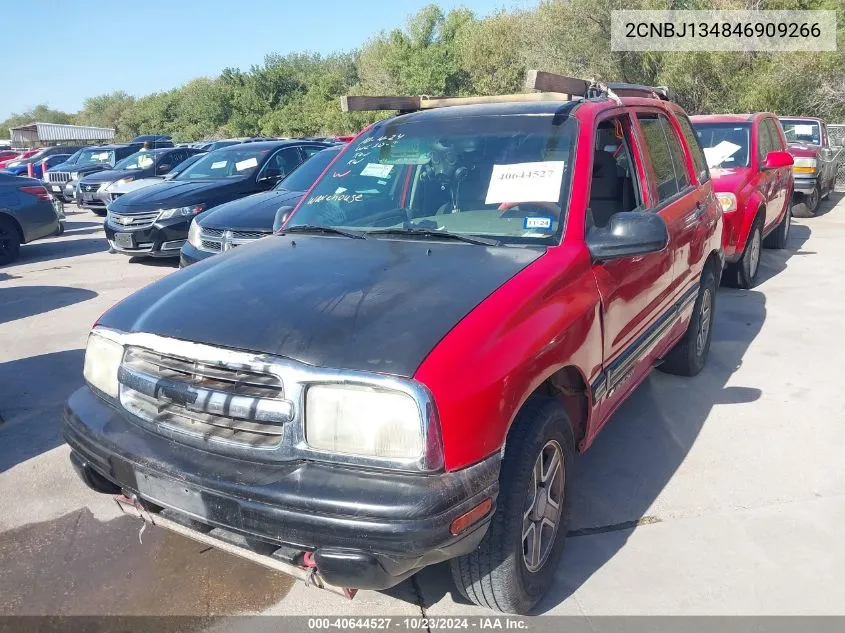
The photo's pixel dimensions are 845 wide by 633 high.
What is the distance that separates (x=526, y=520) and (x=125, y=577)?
5.74ft

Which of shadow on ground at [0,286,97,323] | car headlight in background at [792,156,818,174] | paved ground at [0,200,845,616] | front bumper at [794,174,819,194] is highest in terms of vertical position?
car headlight in background at [792,156,818,174]

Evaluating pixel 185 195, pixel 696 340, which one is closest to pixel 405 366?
pixel 696 340

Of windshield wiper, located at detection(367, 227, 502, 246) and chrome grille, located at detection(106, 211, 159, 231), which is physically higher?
windshield wiper, located at detection(367, 227, 502, 246)

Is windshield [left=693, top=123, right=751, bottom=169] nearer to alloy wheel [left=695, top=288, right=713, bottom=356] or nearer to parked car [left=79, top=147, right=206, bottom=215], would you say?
alloy wheel [left=695, top=288, right=713, bottom=356]

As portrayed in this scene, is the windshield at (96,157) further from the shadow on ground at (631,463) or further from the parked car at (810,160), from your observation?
the shadow on ground at (631,463)

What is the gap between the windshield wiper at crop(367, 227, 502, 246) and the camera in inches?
123

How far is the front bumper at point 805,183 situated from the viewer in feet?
40.2

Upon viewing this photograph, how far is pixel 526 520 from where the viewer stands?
8.62 ft

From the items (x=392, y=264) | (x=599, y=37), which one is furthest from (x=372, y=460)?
(x=599, y=37)

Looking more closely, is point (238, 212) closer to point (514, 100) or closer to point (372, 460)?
point (514, 100)

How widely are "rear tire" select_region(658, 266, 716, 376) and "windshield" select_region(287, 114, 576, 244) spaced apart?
79.5 inches

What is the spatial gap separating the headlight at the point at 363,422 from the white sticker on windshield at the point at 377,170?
1877 mm

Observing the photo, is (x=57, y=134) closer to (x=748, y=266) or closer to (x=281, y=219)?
(x=748, y=266)

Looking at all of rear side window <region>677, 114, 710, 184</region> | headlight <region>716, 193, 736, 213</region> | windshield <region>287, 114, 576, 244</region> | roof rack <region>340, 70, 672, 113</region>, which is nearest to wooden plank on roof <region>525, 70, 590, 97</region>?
Result: roof rack <region>340, 70, 672, 113</region>
